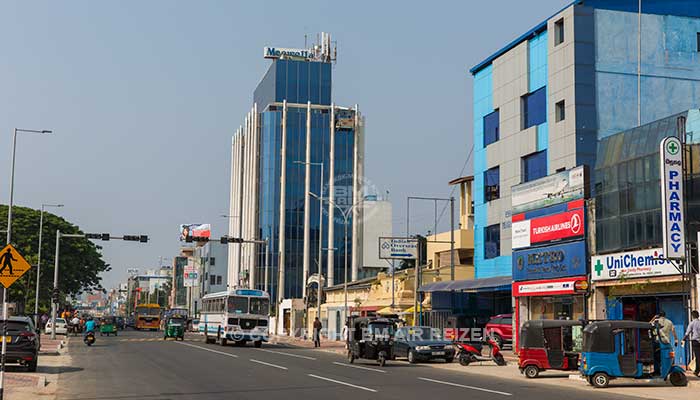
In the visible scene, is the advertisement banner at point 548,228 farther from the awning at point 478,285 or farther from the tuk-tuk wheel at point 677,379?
the tuk-tuk wheel at point 677,379

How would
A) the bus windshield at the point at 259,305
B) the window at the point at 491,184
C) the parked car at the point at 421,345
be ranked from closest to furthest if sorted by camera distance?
the parked car at the point at 421,345, the bus windshield at the point at 259,305, the window at the point at 491,184

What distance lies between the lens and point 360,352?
32.6 meters

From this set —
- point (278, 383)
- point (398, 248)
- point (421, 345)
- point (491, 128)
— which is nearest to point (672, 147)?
point (421, 345)

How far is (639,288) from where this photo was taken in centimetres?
3042

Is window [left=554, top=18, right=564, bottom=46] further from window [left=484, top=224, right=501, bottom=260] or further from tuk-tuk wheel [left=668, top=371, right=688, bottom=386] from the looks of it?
tuk-tuk wheel [left=668, top=371, right=688, bottom=386]

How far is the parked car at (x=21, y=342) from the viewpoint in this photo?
24797mm

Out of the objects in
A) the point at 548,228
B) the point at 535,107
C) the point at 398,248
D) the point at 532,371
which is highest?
the point at 535,107

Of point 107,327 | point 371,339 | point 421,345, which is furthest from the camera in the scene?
point 107,327

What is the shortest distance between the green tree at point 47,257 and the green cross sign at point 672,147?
63539 millimetres

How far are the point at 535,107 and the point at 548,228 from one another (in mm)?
13369

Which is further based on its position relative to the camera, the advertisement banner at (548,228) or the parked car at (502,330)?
the parked car at (502,330)

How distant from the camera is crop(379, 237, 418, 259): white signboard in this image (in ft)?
194

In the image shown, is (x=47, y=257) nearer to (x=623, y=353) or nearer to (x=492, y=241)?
(x=492, y=241)

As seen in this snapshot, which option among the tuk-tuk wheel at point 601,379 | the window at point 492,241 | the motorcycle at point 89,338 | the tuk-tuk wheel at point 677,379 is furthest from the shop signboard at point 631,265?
the motorcycle at point 89,338
